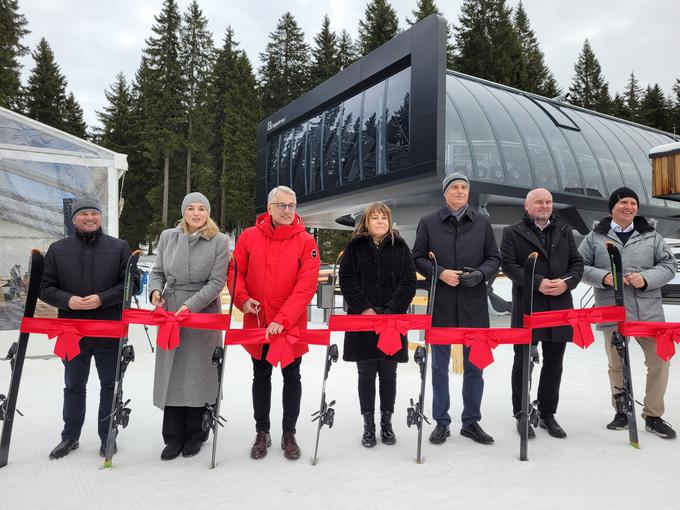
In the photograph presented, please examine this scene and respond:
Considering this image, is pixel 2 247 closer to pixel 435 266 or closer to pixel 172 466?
pixel 172 466

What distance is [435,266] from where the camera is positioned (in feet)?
11.4

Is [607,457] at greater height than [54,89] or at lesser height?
lesser

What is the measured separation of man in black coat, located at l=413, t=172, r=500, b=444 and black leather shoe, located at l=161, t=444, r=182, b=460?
190cm

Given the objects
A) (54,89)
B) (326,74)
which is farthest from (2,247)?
(54,89)

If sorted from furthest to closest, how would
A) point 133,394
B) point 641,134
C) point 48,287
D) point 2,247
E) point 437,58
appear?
point 641,134, point 437,58, point 2,247, point 133,394, point 48,287

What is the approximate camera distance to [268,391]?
3408mm


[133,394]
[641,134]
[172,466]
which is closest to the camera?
[172,466]

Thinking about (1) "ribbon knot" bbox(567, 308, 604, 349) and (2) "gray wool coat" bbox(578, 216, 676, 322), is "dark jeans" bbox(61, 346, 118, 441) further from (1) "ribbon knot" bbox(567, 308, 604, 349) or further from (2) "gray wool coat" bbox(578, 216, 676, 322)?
(2) "gray wool coat" bbox(578, 216, 676, 322)

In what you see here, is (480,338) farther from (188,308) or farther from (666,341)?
(188,308)

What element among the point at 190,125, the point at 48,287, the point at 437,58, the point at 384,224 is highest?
the point at 190,125

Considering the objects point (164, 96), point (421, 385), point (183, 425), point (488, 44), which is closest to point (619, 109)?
point (488, 44)

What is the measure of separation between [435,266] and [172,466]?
7.63ft

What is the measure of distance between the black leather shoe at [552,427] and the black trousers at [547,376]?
0.16 ft

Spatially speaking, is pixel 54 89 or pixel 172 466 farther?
pixel 54 89
